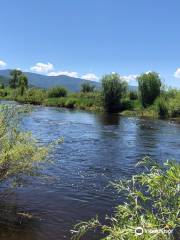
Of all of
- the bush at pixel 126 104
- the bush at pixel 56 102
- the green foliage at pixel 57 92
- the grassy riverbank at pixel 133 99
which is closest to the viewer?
the grassy riverbank at pixel 133 99

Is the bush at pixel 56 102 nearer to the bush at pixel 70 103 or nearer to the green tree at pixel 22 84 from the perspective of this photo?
the bush at pixel 70 103

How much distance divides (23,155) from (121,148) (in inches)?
626

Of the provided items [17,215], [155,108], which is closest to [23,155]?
[17,215]

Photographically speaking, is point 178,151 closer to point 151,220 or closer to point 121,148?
point 121,148

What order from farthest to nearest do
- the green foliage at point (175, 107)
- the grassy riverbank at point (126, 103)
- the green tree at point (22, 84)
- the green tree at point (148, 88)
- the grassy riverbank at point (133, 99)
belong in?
the green tree at point (22, 84), the green tree at point (148, 88), the grassy riverbank at point (133, 99), the grassy riverbank at point (126, 103), the green foliage at point (175, 107)

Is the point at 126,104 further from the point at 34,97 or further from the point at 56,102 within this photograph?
the point at 34,97

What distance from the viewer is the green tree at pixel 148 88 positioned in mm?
73312

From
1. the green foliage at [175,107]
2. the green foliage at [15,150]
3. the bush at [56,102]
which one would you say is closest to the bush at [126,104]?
the green foliage at [175,107]

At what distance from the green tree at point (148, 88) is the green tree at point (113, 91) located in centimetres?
372

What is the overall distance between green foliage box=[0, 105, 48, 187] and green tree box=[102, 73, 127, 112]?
61939 mm

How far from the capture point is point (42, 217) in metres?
12.0

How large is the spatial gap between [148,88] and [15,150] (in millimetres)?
64495

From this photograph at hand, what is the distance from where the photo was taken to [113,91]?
2965 inches

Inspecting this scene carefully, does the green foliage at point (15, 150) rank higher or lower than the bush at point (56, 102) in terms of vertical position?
lower
